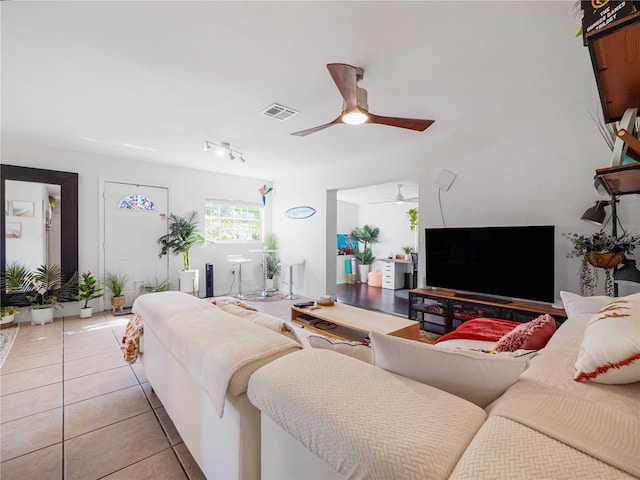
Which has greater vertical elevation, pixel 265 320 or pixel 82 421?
pixel 265 320

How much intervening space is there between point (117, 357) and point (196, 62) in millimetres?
2851

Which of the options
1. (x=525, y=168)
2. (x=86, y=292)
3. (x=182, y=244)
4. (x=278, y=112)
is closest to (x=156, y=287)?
(x=182, y=244)

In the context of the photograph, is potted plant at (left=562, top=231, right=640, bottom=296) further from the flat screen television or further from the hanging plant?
the hanging plant

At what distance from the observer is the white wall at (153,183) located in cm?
420

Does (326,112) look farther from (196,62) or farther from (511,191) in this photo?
(511,191)

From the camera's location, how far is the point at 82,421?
188 centimetres

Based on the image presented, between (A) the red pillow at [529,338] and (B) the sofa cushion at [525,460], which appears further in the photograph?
(A) the red pillow at [529,338]

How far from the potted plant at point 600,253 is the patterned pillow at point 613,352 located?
6.05ft

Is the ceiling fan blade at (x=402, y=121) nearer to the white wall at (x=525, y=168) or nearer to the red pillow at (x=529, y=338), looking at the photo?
the white wall at (x=525, y=168)

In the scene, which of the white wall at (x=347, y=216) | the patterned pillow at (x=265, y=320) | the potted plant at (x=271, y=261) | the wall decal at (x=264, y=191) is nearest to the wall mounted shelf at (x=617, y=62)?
the patterned pillow at (x=265, y=320)

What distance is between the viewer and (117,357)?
2.88 metres

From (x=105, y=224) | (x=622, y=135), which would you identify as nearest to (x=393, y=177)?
(x=622, y=135)

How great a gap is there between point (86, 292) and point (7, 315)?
0.82 meters

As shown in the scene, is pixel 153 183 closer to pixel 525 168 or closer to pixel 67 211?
pixel 67 211
